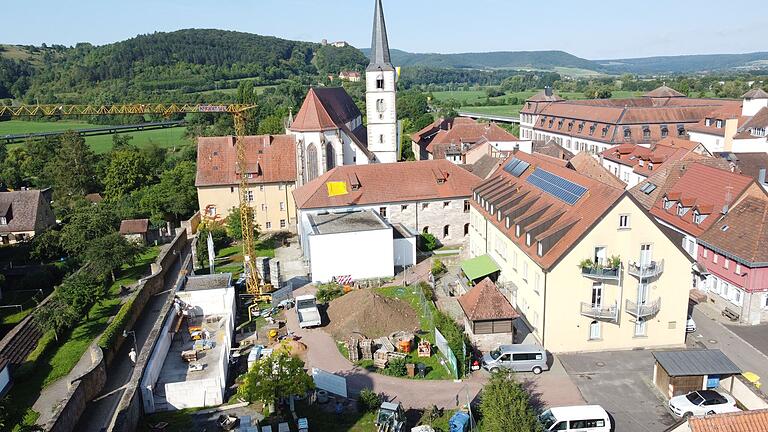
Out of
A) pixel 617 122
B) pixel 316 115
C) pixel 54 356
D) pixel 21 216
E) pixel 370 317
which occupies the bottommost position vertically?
pixel 54 356

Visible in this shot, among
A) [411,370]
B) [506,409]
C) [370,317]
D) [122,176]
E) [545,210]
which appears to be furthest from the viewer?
[122,176]

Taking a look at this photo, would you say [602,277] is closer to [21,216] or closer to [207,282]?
[207,282]

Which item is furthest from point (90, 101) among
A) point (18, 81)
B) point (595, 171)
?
point (595, 171)

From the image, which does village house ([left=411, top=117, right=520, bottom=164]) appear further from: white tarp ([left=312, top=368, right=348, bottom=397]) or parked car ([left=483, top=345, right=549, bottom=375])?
white tarp ([left=312, top=368, right=348, bottom=397])

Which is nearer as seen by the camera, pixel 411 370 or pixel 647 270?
pixel 411 370

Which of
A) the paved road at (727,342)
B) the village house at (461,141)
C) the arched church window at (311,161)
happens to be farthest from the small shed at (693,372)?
the arched church window at (311,161)

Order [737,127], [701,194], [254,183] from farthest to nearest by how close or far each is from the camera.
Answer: [737,127], [254,183], [701,194]

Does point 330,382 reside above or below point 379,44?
below

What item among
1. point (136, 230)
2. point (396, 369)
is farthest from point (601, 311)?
point (136, 230)
